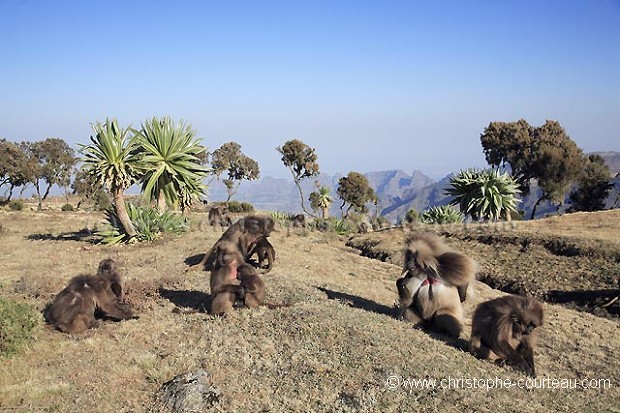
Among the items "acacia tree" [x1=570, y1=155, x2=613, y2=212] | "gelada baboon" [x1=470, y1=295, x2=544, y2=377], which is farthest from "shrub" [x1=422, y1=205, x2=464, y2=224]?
"acacia tree" [x1=570, y1=155, x2=613, y2=212]

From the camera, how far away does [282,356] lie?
24.6 feet

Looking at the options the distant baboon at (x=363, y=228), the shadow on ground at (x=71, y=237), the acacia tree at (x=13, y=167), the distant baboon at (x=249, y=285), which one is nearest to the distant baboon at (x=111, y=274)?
the distant baboon at (x=249, y=285)

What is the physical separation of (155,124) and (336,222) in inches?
476

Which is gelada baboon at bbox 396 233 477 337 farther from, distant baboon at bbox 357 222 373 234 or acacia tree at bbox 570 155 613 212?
acacia tree at bbox 570 155 613 212

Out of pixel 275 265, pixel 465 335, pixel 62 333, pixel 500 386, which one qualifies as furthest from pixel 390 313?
pixel 62 333

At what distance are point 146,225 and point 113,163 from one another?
2.61 metres

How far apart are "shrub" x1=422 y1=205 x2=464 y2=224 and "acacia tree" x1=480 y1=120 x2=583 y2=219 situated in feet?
73.0

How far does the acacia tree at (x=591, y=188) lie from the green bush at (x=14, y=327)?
55036 millimetres

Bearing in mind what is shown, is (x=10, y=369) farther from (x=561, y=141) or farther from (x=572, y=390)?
(x=561, y=141)

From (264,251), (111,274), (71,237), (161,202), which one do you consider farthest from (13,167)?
(111,274)

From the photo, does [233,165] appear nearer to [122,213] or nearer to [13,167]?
[13,167]

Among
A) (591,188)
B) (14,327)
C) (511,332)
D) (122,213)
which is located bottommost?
(511,332)

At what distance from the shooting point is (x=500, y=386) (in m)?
6.75
